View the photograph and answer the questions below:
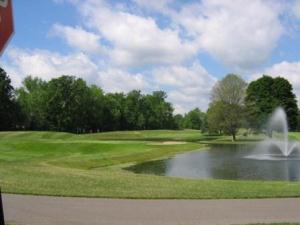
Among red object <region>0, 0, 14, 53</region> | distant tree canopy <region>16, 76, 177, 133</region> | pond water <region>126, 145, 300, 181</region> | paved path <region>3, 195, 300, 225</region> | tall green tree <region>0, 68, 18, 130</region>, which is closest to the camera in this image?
red object <region>0, 0, 14, 53</region>

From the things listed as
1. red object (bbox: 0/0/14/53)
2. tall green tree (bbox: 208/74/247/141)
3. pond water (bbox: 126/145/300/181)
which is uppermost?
tall green tree (bbox: 208/74/247/141)

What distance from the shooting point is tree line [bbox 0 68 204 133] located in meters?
103

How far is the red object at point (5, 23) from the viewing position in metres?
3.92

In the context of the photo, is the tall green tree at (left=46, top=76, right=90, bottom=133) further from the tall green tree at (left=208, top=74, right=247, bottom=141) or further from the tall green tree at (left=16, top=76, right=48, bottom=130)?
the tall green tree at (left=208, top=74, right=247, bottom=141)

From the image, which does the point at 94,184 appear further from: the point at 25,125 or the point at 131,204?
the point at 25,125

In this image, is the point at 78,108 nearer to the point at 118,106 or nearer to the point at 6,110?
the point at 6,110

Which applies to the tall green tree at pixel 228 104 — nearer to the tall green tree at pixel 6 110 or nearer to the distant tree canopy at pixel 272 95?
the distant tree canopy at pixel 272 95

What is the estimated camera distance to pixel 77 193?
15.2 meters

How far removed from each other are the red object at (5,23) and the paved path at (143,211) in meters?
7.57

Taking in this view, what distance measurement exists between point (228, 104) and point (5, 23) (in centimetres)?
7772

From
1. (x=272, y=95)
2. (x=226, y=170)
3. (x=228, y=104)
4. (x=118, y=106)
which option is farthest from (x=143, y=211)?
(x=118, y=106)

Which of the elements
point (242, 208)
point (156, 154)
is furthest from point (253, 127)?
point (242, 208)

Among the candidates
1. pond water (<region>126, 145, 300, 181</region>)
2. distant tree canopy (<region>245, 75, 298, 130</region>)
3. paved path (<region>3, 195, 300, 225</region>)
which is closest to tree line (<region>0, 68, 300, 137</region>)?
distant tree canopy (<region>245, 75, 298, 130</region>)

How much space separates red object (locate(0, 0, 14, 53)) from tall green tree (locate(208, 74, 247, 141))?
75314mm
